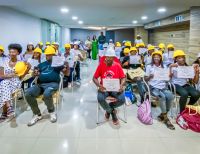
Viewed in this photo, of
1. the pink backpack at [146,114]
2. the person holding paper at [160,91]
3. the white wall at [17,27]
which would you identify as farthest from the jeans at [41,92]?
the white wall at [17,27]

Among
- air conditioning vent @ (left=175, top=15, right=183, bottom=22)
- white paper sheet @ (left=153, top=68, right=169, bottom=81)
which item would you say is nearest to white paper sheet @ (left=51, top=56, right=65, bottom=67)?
white paper sheet @ (left=153, top=68, right=169, bottom=81)

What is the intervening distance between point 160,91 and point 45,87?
1781 mm

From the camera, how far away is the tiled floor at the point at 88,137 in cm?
257

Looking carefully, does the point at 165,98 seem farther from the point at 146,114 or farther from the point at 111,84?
the point at 111,84

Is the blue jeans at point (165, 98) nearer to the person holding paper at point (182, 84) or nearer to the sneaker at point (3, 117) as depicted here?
the person holding paper at point (182, 84)

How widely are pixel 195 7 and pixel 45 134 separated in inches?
225

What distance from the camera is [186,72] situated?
135 inches

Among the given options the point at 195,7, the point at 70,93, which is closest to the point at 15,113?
the point at 70,93

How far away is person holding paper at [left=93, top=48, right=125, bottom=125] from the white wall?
4.82 metres

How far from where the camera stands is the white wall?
23.3ft

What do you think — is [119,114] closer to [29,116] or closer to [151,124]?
[151,124]

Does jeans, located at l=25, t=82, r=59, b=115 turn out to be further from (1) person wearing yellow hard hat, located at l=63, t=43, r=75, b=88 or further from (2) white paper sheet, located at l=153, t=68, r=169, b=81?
(1) person wearing yellow hard hat, located at l=63, t=43, r=75, b=88

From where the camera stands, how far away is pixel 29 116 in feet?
11.9

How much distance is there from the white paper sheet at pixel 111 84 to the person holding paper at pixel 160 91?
62cm
